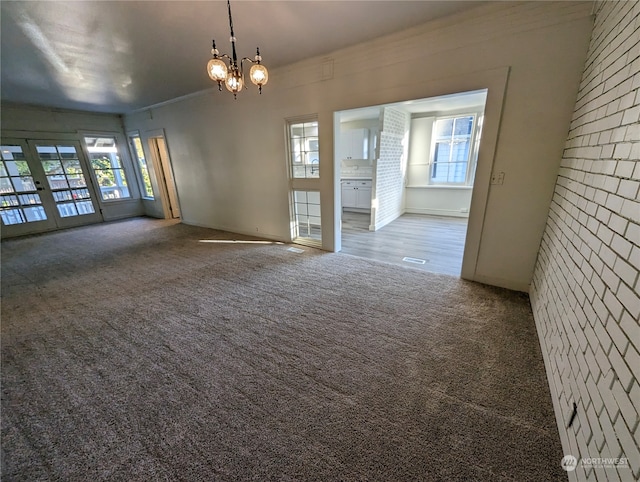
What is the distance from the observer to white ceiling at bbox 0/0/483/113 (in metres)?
2.13

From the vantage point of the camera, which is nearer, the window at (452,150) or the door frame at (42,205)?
the door frame at (42,205)

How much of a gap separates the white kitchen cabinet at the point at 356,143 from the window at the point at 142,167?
5.29 metres

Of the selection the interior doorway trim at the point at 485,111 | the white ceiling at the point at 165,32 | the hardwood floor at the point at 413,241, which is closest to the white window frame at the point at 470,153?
the hardwood floor at the point at 413,241

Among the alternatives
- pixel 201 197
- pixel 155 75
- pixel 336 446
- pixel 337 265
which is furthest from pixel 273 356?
pixel 201 197

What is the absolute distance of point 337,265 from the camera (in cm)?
345

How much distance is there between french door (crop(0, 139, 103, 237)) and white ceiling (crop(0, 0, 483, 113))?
223cm

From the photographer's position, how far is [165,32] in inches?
98.6

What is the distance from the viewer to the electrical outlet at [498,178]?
251cm

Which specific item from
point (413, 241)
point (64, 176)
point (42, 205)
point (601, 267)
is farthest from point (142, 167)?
point (601, 267)

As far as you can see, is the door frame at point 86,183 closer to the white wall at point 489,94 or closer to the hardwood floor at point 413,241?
the white wall at point 489,94

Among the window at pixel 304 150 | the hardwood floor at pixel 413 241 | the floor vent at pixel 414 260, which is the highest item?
the window at pixel 304 150

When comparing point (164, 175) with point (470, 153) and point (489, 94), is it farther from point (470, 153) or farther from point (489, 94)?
point (470, 153)

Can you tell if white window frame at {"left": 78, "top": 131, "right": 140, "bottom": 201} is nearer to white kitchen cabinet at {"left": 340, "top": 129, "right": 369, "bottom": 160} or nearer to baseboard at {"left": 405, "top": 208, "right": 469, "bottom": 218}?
white kitchen cabinet at {"left": 340, "top": 129, "right": 369, "bottom": 160}

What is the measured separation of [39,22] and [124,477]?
372 cm
